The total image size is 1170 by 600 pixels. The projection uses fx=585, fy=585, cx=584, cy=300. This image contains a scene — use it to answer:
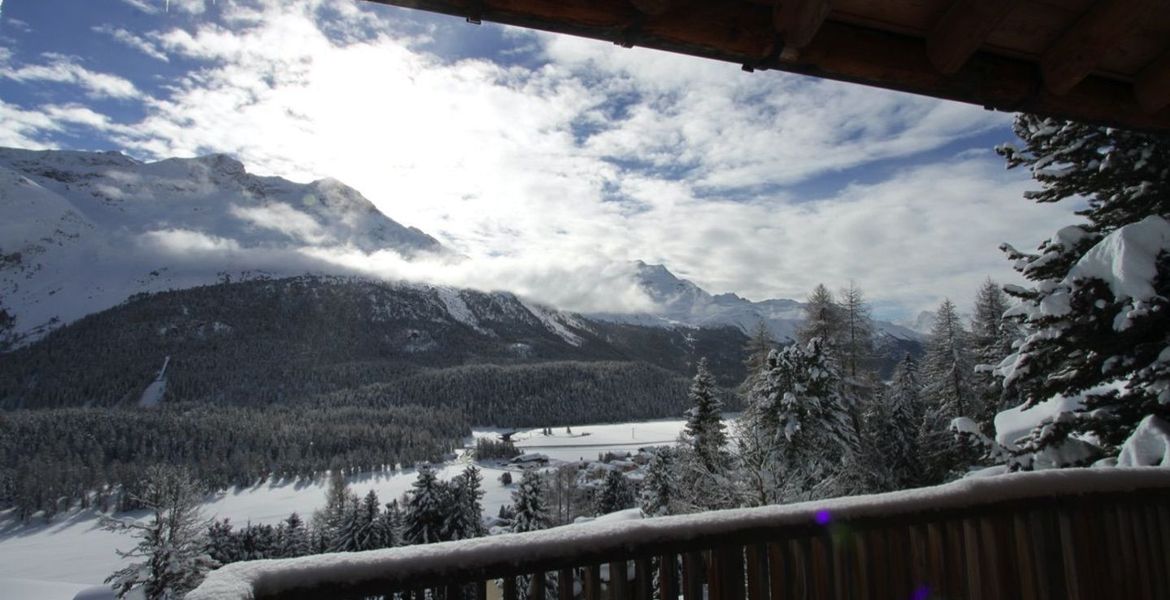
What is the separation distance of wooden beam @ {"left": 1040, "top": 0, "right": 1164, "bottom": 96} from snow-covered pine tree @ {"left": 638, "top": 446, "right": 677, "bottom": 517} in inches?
872

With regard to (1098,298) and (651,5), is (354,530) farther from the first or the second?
(651,5)

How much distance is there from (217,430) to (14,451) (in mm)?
28767

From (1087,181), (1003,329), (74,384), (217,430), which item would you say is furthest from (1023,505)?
(74,384)

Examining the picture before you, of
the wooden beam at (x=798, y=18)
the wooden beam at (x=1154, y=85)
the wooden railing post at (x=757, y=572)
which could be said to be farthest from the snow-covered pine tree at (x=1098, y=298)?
the wooden railing post at (x=757, y=572)

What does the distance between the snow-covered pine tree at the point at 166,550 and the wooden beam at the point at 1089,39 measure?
2292 cm

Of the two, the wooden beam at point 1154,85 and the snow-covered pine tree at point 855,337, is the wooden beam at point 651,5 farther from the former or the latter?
the snow-covered pine tree at point 855,337

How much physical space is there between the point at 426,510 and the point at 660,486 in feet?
35.6

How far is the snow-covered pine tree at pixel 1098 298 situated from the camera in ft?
17.8

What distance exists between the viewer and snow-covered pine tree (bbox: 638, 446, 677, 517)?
2453 centimetres

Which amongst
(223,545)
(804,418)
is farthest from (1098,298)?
(223,545)

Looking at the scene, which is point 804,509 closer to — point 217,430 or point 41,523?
point 41,523

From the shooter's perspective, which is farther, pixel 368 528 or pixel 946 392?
pixel 368 528

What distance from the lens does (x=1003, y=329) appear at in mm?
20219

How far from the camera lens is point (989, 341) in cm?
2183
